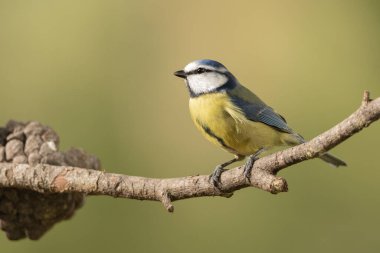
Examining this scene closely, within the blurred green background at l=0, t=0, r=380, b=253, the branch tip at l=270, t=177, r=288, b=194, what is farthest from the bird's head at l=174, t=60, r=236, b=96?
the branch tip at l=270, t=177, r=288, b=194

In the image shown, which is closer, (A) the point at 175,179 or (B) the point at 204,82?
(A) the point at 175,179

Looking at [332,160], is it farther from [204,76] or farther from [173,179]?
[173,179]

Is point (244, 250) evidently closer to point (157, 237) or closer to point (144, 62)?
point (157, 237)

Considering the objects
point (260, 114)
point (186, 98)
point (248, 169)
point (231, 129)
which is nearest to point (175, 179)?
point (248, 169)

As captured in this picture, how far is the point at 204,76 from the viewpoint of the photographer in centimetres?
204

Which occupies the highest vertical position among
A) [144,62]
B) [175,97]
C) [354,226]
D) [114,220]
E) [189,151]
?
[144,62]

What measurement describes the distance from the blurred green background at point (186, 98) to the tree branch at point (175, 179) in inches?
31.0

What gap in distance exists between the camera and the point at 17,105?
2.73 meters

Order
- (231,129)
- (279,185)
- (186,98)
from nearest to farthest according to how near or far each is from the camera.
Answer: (279,185) < (231,129) < (186,98)

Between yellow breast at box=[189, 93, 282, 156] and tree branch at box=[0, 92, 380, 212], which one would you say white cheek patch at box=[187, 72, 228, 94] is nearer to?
yellow breast at box=[189, 93, 282, 156]

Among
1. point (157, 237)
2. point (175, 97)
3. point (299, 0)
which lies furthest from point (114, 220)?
point (299, 0)

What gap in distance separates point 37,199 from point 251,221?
96cm

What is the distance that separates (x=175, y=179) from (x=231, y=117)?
528mm

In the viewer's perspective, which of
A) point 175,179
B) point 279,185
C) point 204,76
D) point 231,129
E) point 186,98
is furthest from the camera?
point 186,98
